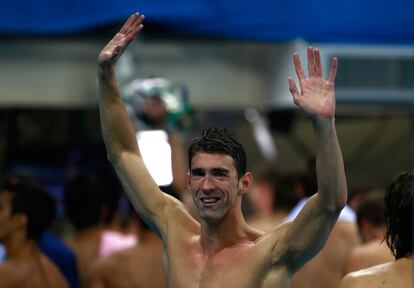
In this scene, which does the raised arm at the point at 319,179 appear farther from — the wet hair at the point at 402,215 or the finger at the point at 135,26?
the finger at the point at 135,26

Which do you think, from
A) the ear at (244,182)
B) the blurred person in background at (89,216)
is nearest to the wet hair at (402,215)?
the ear at (244,182)

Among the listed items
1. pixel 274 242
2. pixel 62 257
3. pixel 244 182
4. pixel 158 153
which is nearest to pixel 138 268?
pixel 62 257

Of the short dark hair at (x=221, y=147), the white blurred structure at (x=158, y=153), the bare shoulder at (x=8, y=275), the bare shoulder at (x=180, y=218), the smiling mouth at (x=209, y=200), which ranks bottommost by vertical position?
the bare shoulder at (x=8, y=275)

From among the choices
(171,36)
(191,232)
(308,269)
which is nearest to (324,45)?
(171,36)

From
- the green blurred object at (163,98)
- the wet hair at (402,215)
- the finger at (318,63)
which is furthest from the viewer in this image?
the green blurred object at (163,98)

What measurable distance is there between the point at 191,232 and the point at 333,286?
3112mm

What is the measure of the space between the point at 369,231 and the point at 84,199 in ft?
6.24

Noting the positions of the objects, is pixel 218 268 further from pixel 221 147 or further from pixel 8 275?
pixel 8 275

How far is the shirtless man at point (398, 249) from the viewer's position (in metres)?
4.74

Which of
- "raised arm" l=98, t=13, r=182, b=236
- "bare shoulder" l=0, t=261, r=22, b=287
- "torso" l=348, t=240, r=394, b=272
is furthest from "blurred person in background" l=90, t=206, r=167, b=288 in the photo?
"raised arm" l=98, t=13, r=182, b=236

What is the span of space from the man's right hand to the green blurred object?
2.02m

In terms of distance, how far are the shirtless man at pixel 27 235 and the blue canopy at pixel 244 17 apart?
3.78 feet

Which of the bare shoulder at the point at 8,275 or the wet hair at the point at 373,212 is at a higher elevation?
the wet hair at the point at 373,212

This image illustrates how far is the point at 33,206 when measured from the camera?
264 inches
